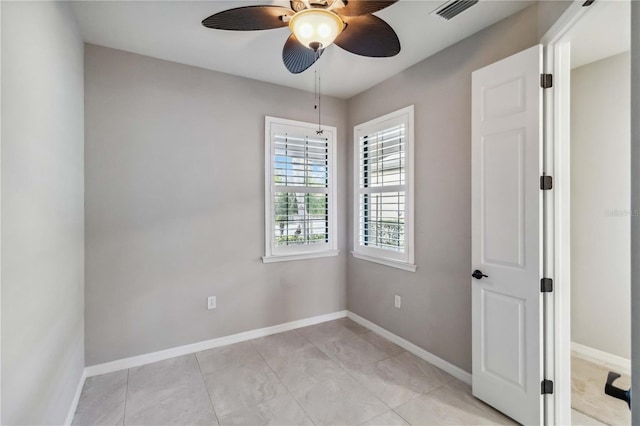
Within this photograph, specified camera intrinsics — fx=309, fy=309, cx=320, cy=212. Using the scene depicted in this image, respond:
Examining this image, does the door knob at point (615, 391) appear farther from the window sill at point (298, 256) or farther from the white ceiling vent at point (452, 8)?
the window sill at point (298, 256)

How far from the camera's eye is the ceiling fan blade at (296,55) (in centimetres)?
183

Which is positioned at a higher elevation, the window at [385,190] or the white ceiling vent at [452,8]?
the white ceiling vent at [452,8]

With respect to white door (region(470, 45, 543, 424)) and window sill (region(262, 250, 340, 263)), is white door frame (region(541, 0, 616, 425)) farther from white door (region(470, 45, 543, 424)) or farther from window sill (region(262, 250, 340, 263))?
window sill (region(262, 250, 340, 263))

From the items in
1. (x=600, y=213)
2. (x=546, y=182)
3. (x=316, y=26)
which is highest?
(x=316, y=26)

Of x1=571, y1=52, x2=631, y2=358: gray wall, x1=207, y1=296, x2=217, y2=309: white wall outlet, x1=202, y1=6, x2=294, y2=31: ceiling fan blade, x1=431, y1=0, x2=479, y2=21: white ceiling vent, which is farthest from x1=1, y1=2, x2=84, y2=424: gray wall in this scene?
x1=571, y1=52, x2=631, y2=358: gray wall

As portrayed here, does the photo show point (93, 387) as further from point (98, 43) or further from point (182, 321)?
point (98, 43)

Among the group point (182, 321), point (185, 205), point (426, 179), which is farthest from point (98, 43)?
point (426, 179)

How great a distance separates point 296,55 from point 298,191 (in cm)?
179

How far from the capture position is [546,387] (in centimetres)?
192

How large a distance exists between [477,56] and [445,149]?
2.41 ft

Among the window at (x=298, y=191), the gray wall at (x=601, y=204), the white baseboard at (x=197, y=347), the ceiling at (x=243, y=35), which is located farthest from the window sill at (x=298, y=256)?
the gray wall at (x=601, y=204)

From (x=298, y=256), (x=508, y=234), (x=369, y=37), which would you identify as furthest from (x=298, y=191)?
(x=508, y=234)

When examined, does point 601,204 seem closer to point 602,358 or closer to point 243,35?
point 602,358

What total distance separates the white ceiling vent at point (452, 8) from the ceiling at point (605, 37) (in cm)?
66
